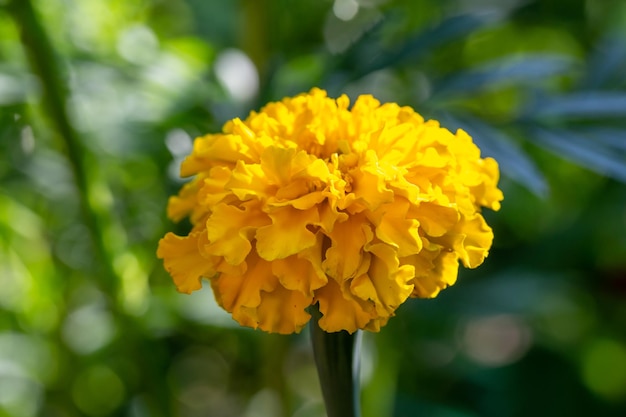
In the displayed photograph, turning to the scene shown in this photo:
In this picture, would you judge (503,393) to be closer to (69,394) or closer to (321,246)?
(69,394)

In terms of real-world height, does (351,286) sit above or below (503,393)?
above

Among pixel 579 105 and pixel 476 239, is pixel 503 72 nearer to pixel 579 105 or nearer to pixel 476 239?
pixel 579 105

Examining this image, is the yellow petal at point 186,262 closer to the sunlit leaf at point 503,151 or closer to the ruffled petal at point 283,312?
the ruffled petal at point 283,312

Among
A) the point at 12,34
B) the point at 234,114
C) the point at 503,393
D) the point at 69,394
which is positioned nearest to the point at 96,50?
the point at 12,34

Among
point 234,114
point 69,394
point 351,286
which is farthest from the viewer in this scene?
point 69,394

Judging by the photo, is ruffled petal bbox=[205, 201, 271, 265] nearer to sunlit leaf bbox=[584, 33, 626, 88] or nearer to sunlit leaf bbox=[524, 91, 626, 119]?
sunlit leaf bbox=[524, 91, 626, 119]

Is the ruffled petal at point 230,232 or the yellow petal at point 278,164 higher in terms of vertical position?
the yellow petal at point 278,164

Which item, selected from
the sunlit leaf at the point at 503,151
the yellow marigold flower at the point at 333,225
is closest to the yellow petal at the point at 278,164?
the yellow marigold flower at the point at 333,225
